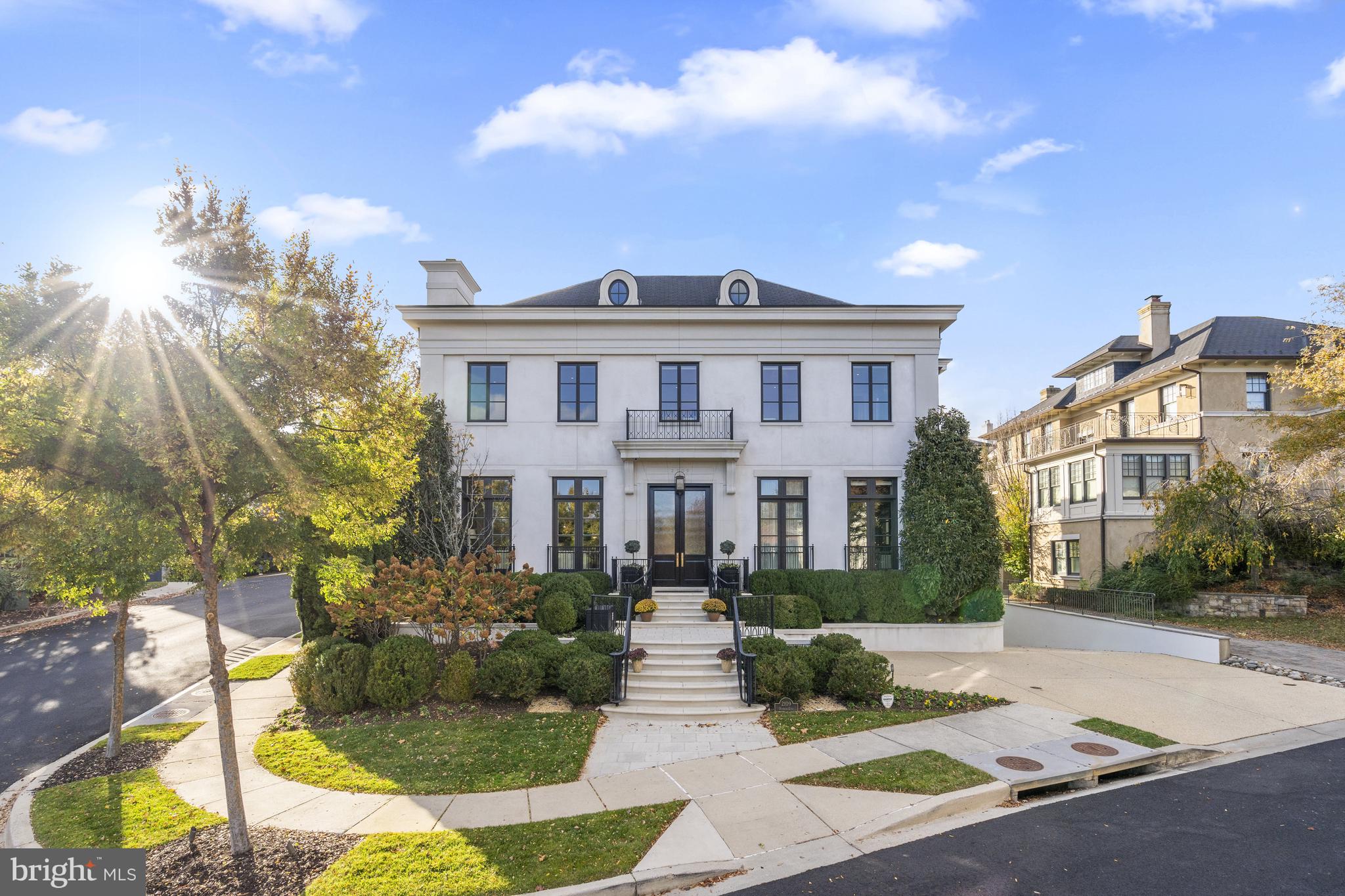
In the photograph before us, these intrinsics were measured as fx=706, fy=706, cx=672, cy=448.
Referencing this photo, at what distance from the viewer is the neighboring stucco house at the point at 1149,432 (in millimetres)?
25375

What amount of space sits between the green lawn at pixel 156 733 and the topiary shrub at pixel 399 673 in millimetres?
2493

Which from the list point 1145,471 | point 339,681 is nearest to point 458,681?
point 339,681

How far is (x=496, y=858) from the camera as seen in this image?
20.0ft

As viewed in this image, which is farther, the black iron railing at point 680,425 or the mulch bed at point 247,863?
the black iron railing at point 680,425

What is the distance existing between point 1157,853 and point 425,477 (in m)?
14.8

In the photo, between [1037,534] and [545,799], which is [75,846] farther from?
[1037,534]

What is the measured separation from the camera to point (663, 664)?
1245 centimetres

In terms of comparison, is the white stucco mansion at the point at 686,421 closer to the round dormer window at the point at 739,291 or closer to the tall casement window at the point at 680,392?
the tall casement window at the point at 680,392

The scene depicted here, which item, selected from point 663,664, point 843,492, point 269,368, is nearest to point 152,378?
point 269,368

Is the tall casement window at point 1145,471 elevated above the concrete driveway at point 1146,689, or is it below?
above

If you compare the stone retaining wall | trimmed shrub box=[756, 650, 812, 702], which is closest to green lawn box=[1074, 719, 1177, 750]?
trimmed shrub box=[756, 650, 812, 702]

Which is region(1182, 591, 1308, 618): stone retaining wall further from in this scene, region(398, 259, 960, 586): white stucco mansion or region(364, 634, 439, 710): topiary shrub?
region(364, 634, 439, 710): topiary shrub

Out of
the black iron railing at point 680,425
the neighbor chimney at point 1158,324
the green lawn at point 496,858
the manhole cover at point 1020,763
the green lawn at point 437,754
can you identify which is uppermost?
the neighbor chimney at point 1158,324

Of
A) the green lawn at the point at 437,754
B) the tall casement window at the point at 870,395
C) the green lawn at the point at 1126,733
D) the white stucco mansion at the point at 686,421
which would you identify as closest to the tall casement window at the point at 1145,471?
the white stucco mansion at the point at 686,421
